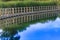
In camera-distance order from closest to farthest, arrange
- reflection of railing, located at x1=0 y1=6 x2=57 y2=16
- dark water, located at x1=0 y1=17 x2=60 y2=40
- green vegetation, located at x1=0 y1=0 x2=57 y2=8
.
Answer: dark water, located at x1=0 y1=17 x2=60 y2=40
reflection of railing, located at x1=0 y1=6 x2=57 y2=16
green vegetation, located at x1=0 y1=0 x2=57 y2=8

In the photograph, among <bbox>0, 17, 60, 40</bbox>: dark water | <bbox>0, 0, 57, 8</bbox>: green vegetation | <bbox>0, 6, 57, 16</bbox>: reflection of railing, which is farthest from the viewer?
<bbox>0, 0, 57, 8</bbox>: green vegetation

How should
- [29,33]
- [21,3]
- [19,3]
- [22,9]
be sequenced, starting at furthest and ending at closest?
[21,3]
[19,3]
[22,9]
[29,33]

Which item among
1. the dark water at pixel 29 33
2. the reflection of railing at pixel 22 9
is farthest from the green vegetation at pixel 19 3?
the dark water at pixel 29 33

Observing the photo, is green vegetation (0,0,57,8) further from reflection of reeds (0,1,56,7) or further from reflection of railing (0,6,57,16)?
reflection of railing (0,6,57,16)

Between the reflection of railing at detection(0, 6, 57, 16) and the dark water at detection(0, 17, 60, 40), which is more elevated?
the dark water at detection(0, 17, 60, 40)

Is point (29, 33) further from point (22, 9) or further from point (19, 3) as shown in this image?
point (19, 3)

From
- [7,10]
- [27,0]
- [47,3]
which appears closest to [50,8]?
[47,3]

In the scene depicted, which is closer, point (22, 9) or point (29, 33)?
point (29, 33)

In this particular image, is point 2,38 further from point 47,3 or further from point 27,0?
point 47,3

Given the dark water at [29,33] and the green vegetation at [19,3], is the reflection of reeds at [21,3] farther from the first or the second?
the dark water at [29,33]

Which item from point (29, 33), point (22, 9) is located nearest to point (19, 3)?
point (22, 9)

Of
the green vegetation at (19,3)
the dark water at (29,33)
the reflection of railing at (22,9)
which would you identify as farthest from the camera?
the green vegetation at (19,3)

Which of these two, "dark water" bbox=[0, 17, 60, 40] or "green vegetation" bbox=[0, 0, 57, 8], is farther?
"green vegetation" bbox=[0, 0, 57, 8]

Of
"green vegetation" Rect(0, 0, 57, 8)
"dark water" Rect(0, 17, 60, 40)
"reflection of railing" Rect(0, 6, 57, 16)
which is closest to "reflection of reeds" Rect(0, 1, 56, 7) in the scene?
"green vegetation" Rect(0, 0, 57, 8)
